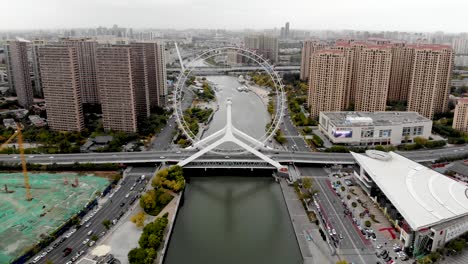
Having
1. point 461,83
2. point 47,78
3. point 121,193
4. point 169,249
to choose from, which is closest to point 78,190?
point 121,193

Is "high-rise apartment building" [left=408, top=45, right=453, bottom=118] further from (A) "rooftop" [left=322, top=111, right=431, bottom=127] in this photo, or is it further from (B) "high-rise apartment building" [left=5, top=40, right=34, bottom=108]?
(B) "high-rise apartment building" [left=5, top=40, right=34, bottom=108]

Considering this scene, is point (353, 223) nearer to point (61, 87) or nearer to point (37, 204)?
point (37, 204)

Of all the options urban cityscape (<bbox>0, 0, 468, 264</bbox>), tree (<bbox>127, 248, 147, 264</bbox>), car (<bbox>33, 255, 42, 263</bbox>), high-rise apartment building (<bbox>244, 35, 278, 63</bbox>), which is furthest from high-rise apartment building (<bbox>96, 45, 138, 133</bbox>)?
high-rise apartment building (<bbox>244, 35, 278, 63</bbox>)

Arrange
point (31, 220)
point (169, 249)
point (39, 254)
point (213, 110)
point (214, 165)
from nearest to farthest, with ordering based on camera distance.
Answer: point (39, 254), point (169, 249), point (31, 220), point (214, 165), point (213, 110)

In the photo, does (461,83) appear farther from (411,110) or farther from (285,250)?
(285,250)

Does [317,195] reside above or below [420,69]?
below

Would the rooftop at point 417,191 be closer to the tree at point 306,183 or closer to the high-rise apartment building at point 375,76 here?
the tree at point 306,183
